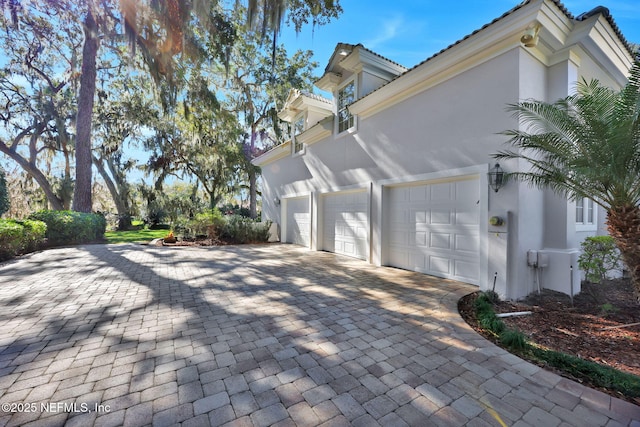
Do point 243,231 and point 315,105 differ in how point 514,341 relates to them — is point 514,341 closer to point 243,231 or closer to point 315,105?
point 315,105

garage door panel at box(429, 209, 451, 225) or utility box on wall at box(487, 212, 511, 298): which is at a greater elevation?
garage door panel at box(429, 209, 451, 225)

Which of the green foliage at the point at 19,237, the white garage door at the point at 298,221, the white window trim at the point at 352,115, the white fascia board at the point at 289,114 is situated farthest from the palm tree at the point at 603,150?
the green foliage at the point at 19,237

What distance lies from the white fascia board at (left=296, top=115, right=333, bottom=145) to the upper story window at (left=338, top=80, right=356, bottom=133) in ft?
1.33

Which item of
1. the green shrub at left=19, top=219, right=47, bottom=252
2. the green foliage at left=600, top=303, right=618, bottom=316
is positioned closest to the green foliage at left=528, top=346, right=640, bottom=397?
the green foliage at left=600, top=303, right=618, bottom=316

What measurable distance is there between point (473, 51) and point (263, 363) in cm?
605

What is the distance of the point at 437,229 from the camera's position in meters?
5.85

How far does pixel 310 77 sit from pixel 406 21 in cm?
1146

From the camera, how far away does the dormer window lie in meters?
11.2

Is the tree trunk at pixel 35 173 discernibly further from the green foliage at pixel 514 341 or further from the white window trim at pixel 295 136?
the green foliage at pixel 514 341

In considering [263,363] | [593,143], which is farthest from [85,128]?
[593,143]

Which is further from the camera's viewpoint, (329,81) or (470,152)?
(329,81)

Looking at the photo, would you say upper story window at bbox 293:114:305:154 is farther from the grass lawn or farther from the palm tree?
the grass lawn

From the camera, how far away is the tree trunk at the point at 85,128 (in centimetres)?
1160

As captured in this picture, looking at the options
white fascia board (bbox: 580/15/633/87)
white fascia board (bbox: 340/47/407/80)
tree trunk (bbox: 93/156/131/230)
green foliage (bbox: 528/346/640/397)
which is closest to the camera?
green foliage (bbox: 528/346/640/397)
